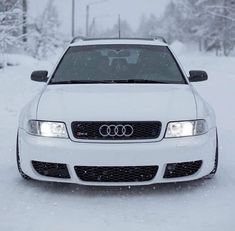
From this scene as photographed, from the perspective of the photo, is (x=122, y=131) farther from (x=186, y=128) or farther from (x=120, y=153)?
(x=186, y=128)

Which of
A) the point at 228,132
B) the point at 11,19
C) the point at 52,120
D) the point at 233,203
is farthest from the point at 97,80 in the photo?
the point at 11,19

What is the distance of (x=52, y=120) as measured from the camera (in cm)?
474

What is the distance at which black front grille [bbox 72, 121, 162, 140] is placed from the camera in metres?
4.58

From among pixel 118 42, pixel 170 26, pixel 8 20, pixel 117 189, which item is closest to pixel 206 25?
pixel 170 26

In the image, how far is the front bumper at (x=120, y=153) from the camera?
4.50 metres

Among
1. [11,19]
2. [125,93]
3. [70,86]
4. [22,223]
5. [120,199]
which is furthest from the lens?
[11,19]

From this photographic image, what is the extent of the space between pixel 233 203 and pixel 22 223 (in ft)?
5.71

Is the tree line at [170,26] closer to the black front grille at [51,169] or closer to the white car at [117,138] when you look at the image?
the white car at [117,138]

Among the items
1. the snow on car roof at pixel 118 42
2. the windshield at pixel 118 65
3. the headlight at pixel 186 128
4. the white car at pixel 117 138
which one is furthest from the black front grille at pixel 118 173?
the snow on car roof at pixel 118 42

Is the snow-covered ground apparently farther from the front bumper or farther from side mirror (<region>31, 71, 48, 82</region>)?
side mirror (<region>31, 71, 48, 82</region>)

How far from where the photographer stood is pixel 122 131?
15.0 feet

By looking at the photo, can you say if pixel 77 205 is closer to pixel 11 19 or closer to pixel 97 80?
pixel 97 80

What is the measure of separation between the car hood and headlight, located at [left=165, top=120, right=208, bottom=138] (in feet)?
0.17

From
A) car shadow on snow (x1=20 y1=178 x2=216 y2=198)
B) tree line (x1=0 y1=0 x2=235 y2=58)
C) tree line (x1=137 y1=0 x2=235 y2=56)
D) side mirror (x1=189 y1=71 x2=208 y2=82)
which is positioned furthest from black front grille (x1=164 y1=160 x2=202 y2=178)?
tree line (x1=137 y1=0 x2=235 y2=56)
